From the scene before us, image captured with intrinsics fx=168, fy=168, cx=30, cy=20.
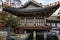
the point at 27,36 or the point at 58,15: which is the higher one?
the point at 58,15

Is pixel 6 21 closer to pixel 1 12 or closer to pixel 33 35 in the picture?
pixel 1 12

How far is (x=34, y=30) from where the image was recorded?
410 cm

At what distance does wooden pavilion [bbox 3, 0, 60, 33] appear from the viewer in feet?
13.1

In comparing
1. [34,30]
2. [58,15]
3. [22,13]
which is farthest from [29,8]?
[58,15]

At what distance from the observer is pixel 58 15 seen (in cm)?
463

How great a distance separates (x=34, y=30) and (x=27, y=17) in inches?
14.3

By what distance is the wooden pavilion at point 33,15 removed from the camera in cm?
401

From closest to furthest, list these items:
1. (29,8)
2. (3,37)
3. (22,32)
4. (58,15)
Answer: (3,37) → (22,32) → (29,8) → (58,15)

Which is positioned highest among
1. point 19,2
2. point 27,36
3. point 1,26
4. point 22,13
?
point 19,2

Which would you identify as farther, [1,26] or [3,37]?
[1,26]

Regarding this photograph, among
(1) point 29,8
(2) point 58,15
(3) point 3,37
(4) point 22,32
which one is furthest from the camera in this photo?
(2) point 58,15

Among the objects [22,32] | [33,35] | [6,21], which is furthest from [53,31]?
[6,21]

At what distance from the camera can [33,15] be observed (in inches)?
163

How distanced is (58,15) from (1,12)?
1.55m
